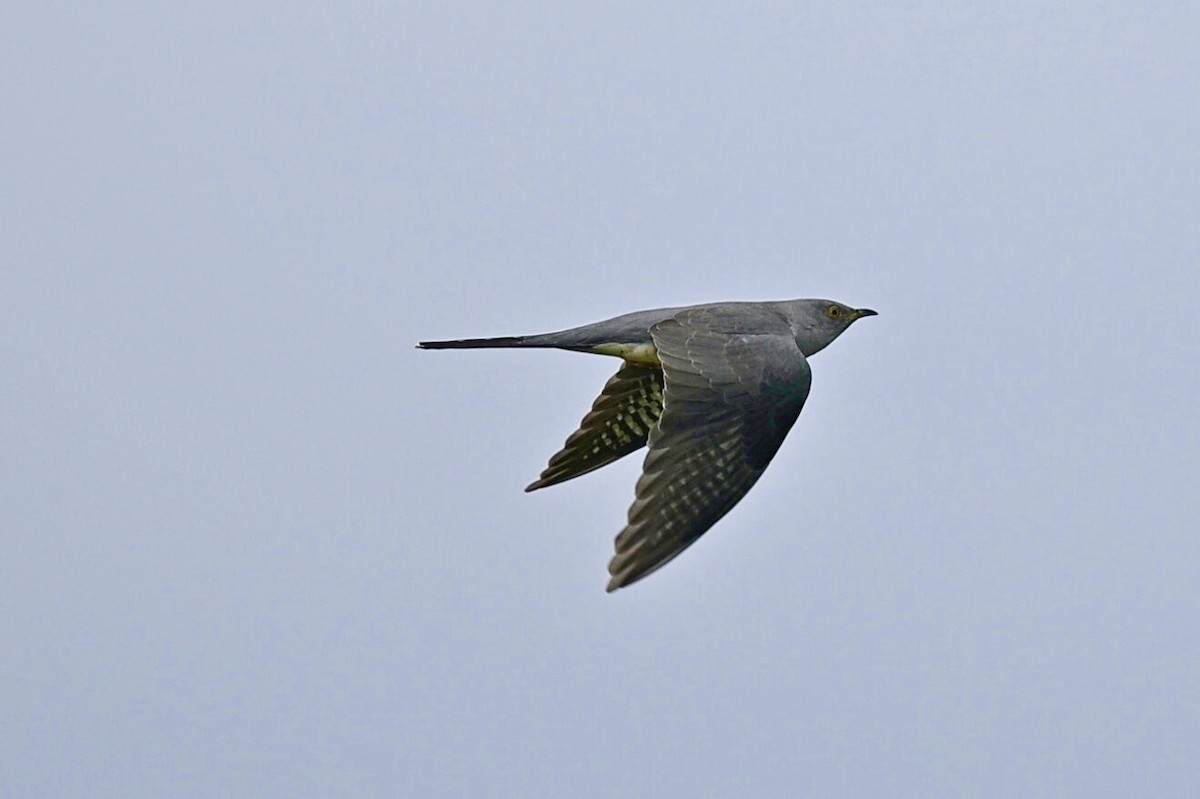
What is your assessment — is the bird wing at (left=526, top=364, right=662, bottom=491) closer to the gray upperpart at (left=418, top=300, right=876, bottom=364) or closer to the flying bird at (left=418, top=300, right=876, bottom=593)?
the flying bird at (left=418, top=300, right=876, bottom=593)

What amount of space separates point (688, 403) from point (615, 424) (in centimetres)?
239

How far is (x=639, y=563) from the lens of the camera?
10.2 meters

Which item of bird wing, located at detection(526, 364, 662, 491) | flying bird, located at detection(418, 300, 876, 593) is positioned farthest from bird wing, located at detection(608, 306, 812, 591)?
bird wing, located at detection(526, 364, 662, 491)

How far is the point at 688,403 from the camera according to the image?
11258mm

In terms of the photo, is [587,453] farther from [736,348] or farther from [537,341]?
[736,348]

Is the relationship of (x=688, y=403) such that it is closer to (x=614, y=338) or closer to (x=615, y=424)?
(x=614, y=338)

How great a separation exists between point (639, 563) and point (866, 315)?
Result: 4.51 m

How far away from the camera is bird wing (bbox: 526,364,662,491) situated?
A: 13.5 metres

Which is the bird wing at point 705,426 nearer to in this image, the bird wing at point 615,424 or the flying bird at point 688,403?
the flying bird at point 688,403

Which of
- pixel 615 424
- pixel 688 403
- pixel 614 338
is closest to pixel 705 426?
pixel 688 403

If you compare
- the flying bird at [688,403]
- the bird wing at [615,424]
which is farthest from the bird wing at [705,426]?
the bird wing at [615,424]

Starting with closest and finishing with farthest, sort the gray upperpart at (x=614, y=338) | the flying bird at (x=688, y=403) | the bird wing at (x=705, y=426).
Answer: the bird wing at (x=705, y=426)
the flying bird at (x=688, y=403)
the gray upperpart at (x=614, y=338)

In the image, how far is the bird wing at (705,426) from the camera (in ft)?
34.0

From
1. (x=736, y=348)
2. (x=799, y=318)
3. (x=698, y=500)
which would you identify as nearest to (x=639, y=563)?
(x=698, y=500)
